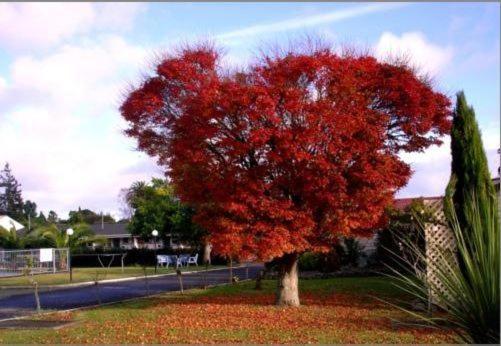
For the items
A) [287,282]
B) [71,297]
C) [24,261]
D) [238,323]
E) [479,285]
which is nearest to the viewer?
[479,285]

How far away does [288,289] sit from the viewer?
1410 cm

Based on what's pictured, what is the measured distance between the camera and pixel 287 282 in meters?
14.1

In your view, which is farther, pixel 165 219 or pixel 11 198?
pixel 11 198

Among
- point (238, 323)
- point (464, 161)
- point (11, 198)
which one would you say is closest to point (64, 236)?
point (238, 323)

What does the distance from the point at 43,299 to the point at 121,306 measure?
16.3 ft

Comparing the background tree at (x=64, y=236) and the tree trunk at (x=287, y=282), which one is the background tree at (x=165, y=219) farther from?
the tree trunk at (x=287, y=282)

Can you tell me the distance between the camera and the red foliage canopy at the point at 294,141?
1221 cm

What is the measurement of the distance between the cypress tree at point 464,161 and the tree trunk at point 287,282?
3.93 m

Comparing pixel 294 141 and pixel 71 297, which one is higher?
pixel 294 141

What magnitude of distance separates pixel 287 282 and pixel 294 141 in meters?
3.79

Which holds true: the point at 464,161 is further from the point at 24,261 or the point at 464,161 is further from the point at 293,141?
the point at 24,261

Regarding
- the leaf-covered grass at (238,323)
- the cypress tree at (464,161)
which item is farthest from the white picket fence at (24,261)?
the cypress tree at (464,161)

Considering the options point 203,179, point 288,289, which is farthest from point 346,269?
point 203,179

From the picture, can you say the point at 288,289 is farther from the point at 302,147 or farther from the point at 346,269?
the point at 346,269
